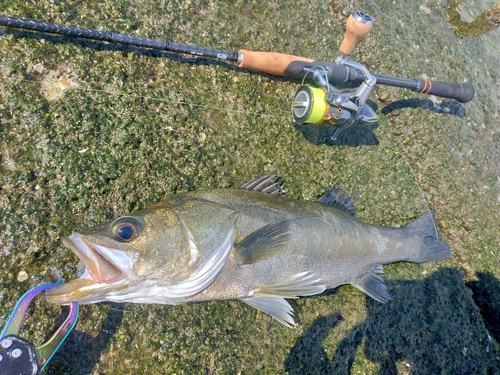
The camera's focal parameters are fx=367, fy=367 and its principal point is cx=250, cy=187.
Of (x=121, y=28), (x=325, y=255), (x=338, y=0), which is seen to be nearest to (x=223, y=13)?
(x=121, y=28)

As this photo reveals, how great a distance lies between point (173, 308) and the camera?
8.63 ft

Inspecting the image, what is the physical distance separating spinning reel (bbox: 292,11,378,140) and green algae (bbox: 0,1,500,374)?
461 mm

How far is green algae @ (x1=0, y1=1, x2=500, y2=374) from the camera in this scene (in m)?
2.49

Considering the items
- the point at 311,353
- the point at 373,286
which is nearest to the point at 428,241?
the point at 373,286

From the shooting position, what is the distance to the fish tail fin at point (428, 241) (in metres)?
3.35

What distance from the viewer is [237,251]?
244 centimetres

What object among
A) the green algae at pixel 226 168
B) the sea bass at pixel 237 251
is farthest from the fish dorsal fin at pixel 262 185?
the green algae at pixel 226 168

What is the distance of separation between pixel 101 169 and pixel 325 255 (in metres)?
1.78

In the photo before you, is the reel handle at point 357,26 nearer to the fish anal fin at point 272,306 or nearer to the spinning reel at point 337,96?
the spinning reel at point 337,96

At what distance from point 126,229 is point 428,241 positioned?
270 cm

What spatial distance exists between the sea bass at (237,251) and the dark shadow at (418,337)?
14.7 inches

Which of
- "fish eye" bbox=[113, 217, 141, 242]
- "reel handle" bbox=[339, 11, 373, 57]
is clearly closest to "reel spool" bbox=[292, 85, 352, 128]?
"reel handle" bbox=[339, 11, 373, 57]

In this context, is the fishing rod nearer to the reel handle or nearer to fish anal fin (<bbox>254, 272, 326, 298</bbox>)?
the reel handle

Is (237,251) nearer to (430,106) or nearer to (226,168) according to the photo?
(226,168)
